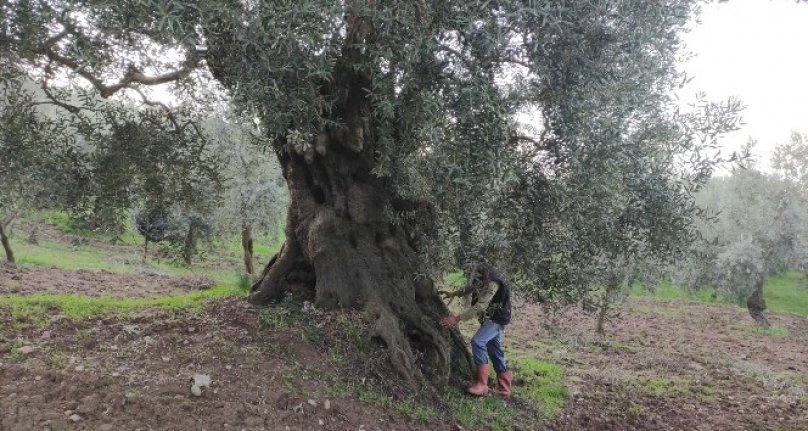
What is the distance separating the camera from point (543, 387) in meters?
10.8

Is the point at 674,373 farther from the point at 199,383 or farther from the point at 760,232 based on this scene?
the point at 760,232

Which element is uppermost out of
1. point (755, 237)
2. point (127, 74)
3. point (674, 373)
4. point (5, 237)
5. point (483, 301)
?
point (127, 74)

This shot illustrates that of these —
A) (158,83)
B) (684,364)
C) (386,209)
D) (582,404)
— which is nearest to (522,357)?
(582,404)


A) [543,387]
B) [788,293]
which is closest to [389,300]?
[543,387]

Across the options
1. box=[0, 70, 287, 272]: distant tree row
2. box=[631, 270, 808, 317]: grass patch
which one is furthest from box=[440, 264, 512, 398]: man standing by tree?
box=[631, 270, 808, 317]: grass patch

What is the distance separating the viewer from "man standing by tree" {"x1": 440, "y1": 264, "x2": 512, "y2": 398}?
818 cm

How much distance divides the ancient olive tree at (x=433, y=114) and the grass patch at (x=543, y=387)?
2.11 metres

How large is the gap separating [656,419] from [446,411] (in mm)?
4825

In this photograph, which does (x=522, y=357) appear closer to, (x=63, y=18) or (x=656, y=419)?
(x=656, y=419)

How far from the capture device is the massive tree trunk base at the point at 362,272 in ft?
28.9

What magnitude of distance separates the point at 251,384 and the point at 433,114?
4031 mm

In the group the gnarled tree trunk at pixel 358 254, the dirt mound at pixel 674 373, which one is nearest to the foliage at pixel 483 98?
the gnarled tree trunk at pixel 358 254

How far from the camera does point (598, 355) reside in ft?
54.3

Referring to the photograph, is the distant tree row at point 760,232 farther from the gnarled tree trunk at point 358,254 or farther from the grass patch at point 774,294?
the gnarled tree trunk at point 358,254
